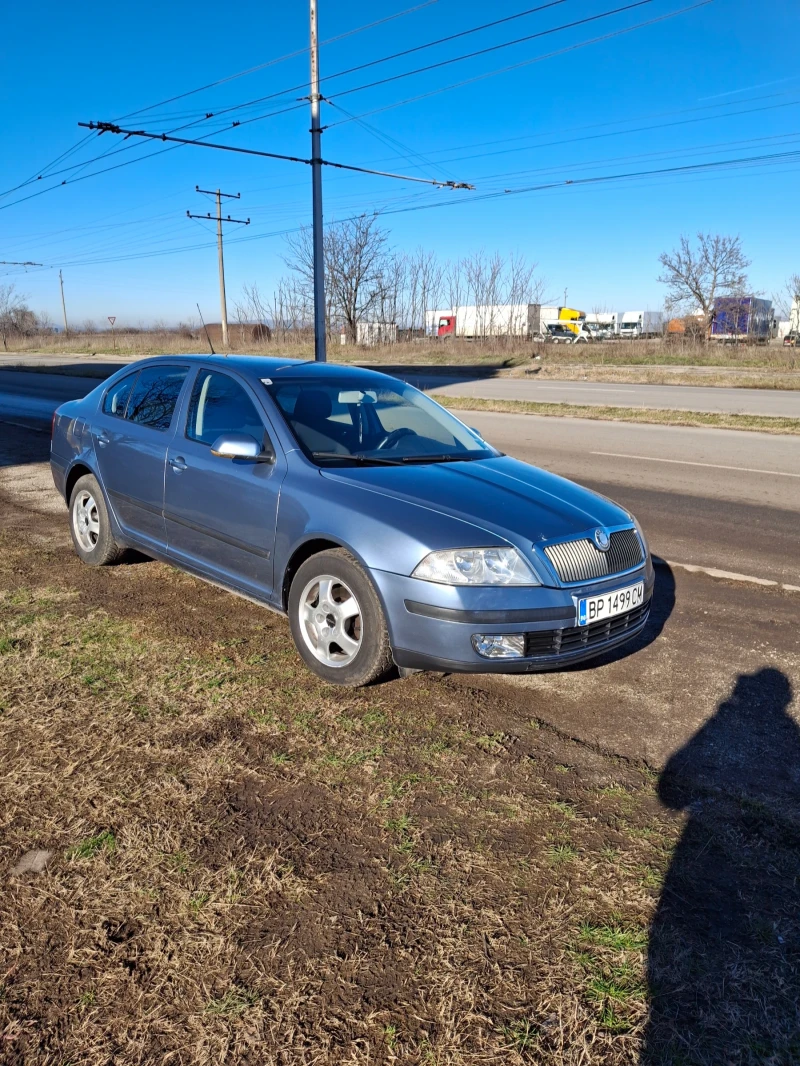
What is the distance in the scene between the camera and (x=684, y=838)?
9.34ft

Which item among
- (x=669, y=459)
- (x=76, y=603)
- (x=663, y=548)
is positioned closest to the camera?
(x=76, y=603)

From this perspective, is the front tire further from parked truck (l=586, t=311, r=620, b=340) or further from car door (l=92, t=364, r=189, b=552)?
parked truck (l=586, t=311, r=620, b=340)

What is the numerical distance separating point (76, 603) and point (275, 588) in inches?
64.8

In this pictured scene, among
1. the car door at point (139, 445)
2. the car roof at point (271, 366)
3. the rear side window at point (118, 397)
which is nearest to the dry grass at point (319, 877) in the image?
the car door at point (139, 445)

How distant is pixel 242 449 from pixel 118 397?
197cm

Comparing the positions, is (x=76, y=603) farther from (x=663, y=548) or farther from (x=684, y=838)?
(x=663, y=548)

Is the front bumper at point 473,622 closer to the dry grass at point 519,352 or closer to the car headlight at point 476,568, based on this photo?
the car headlight at point 476,568

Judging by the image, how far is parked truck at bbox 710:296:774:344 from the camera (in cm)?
4781

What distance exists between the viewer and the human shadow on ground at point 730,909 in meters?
2.05

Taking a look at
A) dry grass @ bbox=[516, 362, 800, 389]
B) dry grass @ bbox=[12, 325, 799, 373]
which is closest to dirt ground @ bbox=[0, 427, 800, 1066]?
dry grass @ bbox=[516, 362, 800, 389]

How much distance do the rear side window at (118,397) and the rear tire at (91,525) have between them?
50 cm

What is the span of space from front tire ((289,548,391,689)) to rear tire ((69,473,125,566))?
2210 millimetres

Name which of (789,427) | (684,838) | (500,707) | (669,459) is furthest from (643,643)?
(789,427)

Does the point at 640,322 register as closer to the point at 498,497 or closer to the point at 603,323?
the point at 603,323
